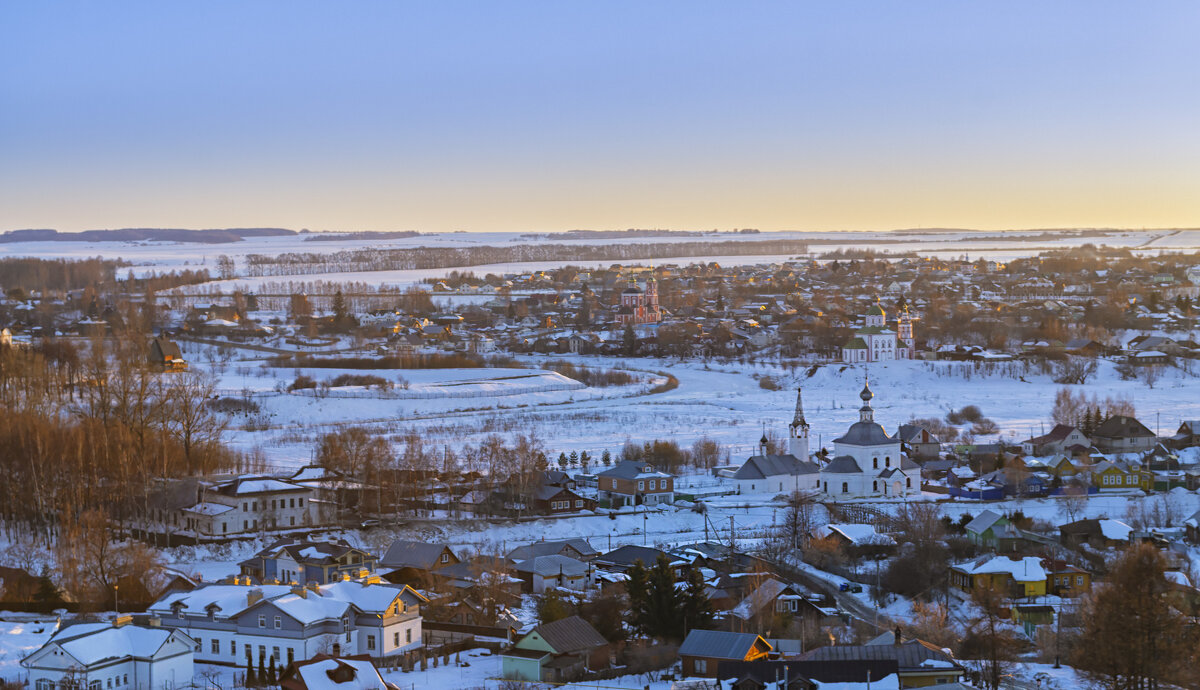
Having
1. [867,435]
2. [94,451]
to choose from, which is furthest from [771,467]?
[94,451]

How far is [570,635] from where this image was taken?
17219 mm

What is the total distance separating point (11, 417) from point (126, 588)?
7.38 meters

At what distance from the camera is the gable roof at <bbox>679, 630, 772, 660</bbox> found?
1664cm

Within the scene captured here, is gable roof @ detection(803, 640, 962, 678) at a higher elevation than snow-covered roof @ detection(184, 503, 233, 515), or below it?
higher

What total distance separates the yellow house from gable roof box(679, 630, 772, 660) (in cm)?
498

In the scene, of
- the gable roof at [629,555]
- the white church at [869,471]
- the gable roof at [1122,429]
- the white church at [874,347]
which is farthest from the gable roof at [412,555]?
the white church at [874,347]

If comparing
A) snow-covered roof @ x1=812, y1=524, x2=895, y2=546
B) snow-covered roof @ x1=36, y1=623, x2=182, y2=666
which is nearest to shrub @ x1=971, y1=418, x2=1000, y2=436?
snow-covered roof @ x1=812, y1=524, x2=895, y2=546

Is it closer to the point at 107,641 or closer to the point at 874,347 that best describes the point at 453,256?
the point at 874,347

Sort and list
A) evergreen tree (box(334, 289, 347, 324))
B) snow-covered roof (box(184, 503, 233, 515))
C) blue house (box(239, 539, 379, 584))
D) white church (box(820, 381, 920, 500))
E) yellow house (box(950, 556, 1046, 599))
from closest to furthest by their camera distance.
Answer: yellow house (box(950, 556, 1046, 599))
blue house (box(239, 539, 379, 584))
snow-covered roof (box(184, 503, 233, 515))
white church (box(820, 381, 920, 500))
evergreen tree (box(334, 289, 347, 324))

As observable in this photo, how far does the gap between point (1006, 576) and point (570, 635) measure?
278 inches

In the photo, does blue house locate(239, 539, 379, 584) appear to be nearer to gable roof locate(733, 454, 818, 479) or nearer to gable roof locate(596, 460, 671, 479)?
gable roof locate(596, 460, 671, 479)

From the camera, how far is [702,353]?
56656mm

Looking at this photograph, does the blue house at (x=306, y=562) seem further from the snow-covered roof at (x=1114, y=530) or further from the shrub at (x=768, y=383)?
the shrub at (x=768, y=383)

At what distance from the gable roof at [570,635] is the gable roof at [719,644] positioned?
107cm
